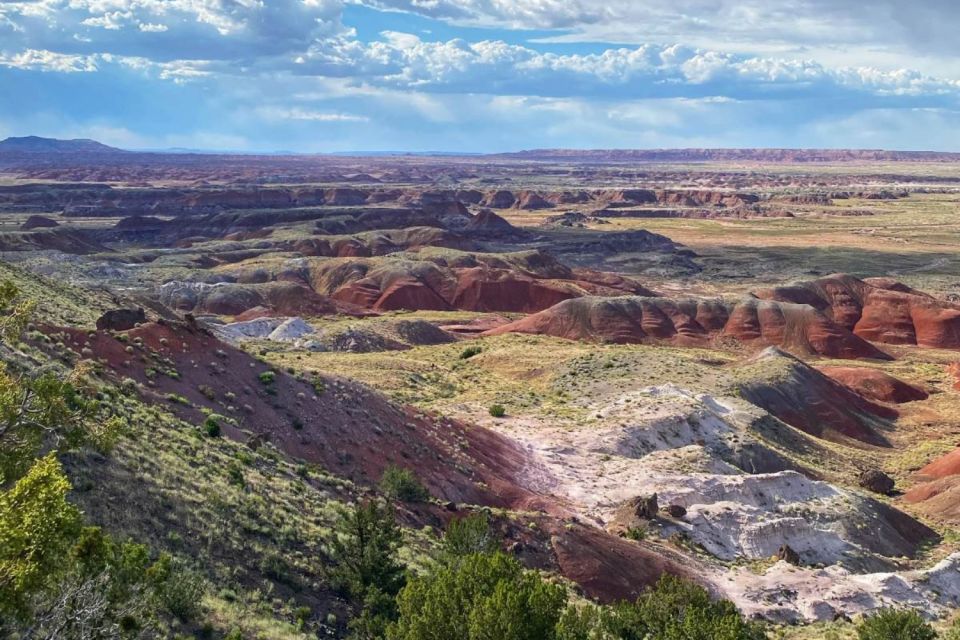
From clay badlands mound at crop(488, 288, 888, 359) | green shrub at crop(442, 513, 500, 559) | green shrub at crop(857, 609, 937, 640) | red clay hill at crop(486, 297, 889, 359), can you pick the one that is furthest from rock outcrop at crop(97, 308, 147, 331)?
clay badlands mound at crop(488, 288, 888, 359)

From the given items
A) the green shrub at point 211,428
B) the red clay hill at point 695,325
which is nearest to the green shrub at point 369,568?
the green shrub at point 211,428

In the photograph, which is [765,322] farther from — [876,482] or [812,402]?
[876,482]

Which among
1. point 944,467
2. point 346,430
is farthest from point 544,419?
point 944,467

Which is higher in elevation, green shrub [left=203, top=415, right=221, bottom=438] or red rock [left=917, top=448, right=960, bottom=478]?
green shrub [left=203, top=415, right=221, bottom=438]

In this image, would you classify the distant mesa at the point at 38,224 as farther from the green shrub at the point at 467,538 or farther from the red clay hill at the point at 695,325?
the green shrub at the point at 467,538

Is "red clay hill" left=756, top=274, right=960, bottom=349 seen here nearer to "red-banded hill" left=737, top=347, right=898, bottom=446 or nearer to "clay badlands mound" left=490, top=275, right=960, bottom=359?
"clay badlands mound" left=490, top=275, right=960, bottom=359

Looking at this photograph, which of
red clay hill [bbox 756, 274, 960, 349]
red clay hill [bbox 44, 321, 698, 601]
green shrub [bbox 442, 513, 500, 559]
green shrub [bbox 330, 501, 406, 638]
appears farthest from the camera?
red clay hill [bbox 756, 274, 960, 349]

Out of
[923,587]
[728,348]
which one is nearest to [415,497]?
[923,587]

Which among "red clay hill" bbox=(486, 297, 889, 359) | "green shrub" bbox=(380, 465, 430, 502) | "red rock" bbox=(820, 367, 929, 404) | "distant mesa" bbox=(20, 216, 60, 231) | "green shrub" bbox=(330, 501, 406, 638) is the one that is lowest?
"red rock" bbox=(820, 367, 929, 404)

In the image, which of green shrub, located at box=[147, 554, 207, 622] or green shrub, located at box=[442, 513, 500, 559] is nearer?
green shrub, located at box=[147, 554, 207, 622]
